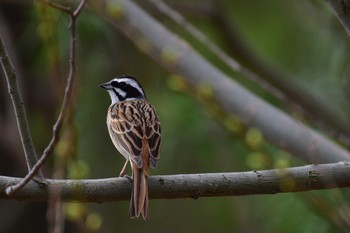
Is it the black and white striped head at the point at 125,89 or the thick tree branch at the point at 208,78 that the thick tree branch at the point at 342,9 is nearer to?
the thick tree branch at the point at 208,78

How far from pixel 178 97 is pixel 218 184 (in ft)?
11.9

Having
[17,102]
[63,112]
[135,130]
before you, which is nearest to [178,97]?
[135,130]

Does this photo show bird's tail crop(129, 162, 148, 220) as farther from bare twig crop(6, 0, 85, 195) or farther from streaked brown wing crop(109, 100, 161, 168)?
bare twig crop(6, 0, 85, 195)

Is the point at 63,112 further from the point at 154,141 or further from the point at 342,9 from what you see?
the point at 154,141

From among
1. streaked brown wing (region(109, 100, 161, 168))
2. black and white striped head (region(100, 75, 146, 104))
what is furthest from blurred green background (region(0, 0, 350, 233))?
streaked brown wing (region(109, 100, 161, 168))

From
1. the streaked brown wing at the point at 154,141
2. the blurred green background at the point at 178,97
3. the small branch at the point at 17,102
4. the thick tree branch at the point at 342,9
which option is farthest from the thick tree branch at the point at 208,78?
the small branch at the point at 17,102

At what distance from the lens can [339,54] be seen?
8211mm

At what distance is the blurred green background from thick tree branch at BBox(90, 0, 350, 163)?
0.21m

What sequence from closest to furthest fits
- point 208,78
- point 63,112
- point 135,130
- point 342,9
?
point 63,112 → point 342,9 → point 135,130 → point 208,78

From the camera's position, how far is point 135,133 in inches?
211

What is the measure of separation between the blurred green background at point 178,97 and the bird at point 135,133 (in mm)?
669

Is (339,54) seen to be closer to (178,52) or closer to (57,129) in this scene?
(178,52)

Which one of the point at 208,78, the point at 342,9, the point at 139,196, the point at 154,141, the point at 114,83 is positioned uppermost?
the point at 208,78

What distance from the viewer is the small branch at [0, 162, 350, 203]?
418 centimetres
